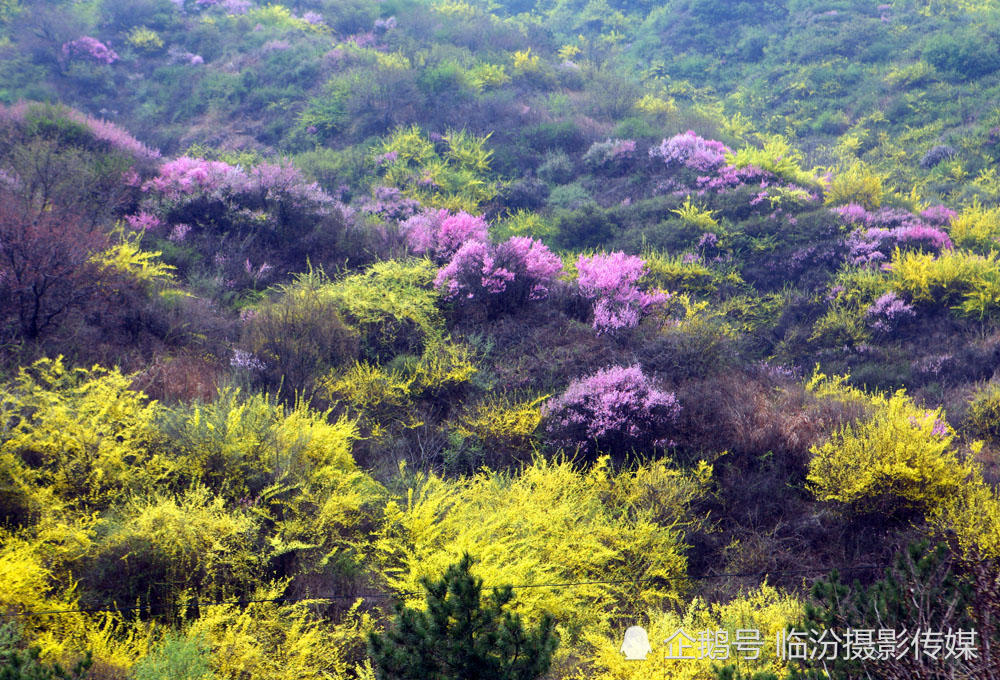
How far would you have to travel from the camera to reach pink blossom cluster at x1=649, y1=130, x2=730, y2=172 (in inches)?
642

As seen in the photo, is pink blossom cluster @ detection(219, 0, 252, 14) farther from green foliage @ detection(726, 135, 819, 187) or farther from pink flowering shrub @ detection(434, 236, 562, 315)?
pink flowering shrub @ detection(434, 236, 562, 315)

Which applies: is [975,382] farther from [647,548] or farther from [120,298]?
[120,298]

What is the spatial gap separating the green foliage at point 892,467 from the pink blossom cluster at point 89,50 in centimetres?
2403

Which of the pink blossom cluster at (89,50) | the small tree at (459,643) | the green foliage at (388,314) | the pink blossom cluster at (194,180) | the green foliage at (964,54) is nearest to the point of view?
the small tree at (459,643)

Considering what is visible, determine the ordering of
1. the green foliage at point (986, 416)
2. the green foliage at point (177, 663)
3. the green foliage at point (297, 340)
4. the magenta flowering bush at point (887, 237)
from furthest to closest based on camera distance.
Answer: the magenta flowering bush at point (887, 237) < the green foliage at point (297, 340) < the green foliage at point (986, 416) < the green foliage at point (177, 663)

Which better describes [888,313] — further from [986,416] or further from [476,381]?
[476,381]

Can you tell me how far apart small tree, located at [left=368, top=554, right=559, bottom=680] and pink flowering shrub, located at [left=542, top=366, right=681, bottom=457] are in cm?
458

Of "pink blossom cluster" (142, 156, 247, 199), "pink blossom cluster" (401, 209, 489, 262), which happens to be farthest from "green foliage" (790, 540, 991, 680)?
"pink blossom cluster" (142, 156, 247, 199)

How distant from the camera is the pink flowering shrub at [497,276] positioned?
35.6ft

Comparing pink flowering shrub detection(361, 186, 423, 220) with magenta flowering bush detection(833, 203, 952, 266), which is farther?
pink flowering shrub detection(361, 186, 423, 220)

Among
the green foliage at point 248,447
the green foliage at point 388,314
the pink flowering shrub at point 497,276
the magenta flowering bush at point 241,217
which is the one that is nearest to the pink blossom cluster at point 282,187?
the magenta flowering bush at point 241,217

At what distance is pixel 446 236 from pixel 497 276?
1.92 meters

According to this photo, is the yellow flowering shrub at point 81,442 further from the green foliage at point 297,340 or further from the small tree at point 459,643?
the small tree at point 459,643

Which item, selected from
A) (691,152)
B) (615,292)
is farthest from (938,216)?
(615,292)
